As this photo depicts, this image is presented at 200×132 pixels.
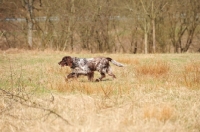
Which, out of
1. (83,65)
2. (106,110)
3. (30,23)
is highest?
(30,23)

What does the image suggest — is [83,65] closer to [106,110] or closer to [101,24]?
[106,110]

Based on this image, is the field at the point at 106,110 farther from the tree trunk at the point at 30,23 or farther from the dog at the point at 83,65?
the tree trunk at the point at 30,23

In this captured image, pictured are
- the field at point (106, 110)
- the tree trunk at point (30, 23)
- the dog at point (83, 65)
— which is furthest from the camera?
the tree trunk at point (30, 23)

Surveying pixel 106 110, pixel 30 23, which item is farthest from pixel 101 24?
pixel 106 110

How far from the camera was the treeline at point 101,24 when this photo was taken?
29.2m

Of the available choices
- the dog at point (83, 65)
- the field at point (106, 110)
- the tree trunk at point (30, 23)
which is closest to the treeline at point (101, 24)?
the tree trunk at point (30, 23)

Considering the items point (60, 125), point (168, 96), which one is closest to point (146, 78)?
point (168, 96)

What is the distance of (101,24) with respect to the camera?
32.2 metres

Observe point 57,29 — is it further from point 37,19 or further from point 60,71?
point 60,71

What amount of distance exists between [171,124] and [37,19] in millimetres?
26345

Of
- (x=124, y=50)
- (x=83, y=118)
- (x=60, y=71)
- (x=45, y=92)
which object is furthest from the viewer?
(x=124, y=50)

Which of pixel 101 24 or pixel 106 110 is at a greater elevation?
pixel 101 24

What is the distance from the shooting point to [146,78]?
10.1m

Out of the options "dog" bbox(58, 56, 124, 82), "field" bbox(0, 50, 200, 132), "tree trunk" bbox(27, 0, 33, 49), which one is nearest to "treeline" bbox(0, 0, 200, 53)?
"tree trunk" bbox(27, 0, 33, 49)
